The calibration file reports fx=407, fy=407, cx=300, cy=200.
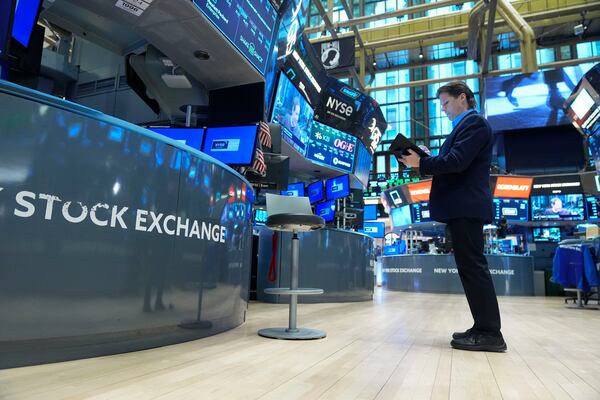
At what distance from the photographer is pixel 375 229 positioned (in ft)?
53.8

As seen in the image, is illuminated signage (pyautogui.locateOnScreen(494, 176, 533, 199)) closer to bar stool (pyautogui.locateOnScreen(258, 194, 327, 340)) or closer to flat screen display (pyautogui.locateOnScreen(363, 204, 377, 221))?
flat screen display (pyautogui.locateOnScreen(363, 204, 377, 221))

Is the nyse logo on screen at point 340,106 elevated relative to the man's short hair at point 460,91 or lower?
elevated

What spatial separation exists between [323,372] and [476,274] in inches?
45.0

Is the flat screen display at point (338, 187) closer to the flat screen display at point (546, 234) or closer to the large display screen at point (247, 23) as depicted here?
the large display screen at point (247, 23)

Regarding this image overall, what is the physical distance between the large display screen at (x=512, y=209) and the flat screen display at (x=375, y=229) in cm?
487

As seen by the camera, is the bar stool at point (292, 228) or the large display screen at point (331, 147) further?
the large display screen at point (331, 147)

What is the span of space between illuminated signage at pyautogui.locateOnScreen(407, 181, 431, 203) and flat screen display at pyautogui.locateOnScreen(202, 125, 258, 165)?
30.1 feet

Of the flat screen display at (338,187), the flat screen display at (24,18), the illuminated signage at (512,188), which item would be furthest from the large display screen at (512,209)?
the flat screen display at (24,18)

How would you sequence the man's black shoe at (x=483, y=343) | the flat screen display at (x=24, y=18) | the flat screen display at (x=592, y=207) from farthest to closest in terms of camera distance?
the flat screen display at (x=592, y=207) < the flat screen display at (x=24, y=18) < the man's black shoe at (x=483, y=343)

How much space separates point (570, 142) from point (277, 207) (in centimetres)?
1541

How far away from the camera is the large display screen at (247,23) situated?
13.5 feet

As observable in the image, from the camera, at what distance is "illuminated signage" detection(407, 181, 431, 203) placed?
1294 cm

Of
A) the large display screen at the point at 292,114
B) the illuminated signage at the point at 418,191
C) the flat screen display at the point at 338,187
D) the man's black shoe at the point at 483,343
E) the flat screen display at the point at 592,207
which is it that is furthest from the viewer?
the illuminated signage at the point at 418,191

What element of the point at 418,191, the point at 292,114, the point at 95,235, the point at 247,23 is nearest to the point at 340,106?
the point at 292,114
